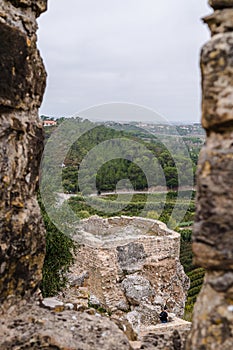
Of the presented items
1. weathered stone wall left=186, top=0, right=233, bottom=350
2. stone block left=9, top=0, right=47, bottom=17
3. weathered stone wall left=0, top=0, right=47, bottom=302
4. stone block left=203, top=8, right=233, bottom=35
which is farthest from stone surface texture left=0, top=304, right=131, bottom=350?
stone block left=9, top=0, right=47, bottom=17

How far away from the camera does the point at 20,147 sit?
3.93m

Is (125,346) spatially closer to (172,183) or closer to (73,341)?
(73,341)

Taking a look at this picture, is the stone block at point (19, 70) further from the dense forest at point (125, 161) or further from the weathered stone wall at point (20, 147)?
the dense forest at point (125, 161)

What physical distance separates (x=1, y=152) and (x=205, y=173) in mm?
1822

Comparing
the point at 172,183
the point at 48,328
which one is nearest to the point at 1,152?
the point at 48,328

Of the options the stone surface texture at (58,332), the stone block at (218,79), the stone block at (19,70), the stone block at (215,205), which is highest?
the stone block at (19,70)

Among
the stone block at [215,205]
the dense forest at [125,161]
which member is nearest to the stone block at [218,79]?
the stone block at [215,205]

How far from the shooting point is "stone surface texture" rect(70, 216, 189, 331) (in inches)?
455

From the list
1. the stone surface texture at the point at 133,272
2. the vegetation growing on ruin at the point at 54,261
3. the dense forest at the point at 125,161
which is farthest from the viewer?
the dense forest at the point at 125,161

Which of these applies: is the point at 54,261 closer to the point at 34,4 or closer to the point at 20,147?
the point at 20,147

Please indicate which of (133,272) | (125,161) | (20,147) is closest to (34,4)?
(20,147)

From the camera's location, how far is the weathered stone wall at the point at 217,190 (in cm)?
264

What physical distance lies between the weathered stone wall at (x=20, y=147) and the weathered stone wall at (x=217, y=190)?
1734mm

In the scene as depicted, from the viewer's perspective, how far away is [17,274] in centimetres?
392
